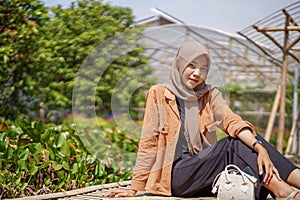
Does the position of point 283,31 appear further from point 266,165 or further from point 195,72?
point 266,165

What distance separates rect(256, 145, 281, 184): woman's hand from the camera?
263 centimetres

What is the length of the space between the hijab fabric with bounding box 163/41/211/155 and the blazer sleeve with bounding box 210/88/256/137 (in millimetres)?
83

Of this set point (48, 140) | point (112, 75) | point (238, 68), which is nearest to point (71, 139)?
point (48, 140)

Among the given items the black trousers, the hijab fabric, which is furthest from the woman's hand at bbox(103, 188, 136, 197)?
the hijab fabric

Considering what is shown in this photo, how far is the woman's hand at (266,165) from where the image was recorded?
2.63 metres

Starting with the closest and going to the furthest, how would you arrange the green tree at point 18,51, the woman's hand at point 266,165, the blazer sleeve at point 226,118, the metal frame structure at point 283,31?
the woman's hand at point 266,165 < the blazer sleeve at point 226,118 < the green tree at point 18,51 < the metal frame structure at point 283,31

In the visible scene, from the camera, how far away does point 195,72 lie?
2828mm

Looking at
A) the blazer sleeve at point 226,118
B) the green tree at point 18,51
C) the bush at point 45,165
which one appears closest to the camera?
the blazer sleeve at point 226,118

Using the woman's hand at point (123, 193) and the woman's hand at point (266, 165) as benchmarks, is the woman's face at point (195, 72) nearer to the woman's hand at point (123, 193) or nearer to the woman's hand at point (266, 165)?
the woman's hand at point (266, 165)

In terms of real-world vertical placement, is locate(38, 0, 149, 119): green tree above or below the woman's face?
below

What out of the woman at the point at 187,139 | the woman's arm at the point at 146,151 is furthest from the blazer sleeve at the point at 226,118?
the woman's arm at the point at 146,151

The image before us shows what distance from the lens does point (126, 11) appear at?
7.43 metres

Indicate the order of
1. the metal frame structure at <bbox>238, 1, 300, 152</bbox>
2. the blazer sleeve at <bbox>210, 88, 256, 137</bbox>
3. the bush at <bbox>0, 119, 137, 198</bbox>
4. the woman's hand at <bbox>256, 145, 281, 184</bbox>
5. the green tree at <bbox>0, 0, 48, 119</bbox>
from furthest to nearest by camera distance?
the metal frame structure at <bbox>238, 1, 300, 152</bbox> → the green tree at <bbox>0, 0, 48, 119</bbox> → the bush at <bbox>0, 119, 137, 198</bbox> → the blazer sleeve at <bbox>210, 88, 256, 137</bbox> → the woman's hand at <bbox>256, 145, 281, 184</bbox>

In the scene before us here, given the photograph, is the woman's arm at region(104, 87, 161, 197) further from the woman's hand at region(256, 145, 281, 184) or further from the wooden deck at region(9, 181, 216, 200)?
the woman's hand at region(256, 145, 281, 184)
